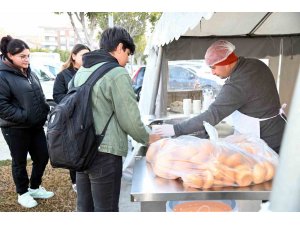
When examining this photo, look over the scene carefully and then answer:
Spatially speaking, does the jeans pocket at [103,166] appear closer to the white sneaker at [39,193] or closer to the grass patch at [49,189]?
the grass patch at [49,189]

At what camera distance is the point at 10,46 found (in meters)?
2.90

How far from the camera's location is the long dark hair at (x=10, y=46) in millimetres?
2891

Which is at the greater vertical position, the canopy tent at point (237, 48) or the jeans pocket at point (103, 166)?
the canopy tent at point (237, 48)

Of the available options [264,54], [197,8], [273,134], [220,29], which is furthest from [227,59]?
[264,54]

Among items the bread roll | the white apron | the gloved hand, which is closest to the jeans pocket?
the gloved hand

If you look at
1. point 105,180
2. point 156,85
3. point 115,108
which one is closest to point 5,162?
point 156,85

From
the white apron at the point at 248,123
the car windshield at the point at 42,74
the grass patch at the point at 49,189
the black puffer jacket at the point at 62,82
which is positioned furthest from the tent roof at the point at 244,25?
the car windshield at the point at 42,74

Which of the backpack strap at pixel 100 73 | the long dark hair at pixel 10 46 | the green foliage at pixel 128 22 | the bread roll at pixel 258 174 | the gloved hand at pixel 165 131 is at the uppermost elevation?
the green foliage at pixel 128 22

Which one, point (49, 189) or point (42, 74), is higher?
point (42, 74)

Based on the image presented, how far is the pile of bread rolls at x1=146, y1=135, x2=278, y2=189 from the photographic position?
147cm

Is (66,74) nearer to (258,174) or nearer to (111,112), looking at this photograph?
(111,112)

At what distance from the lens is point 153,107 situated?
464 centimetres

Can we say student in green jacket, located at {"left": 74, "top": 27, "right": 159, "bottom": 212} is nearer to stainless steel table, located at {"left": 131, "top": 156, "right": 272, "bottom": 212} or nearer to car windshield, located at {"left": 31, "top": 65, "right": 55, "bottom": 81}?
stainless steel table, located at {"left": 131, "top": 156, "right": 272, "bottom": 212}

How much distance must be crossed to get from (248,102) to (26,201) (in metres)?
2.43
